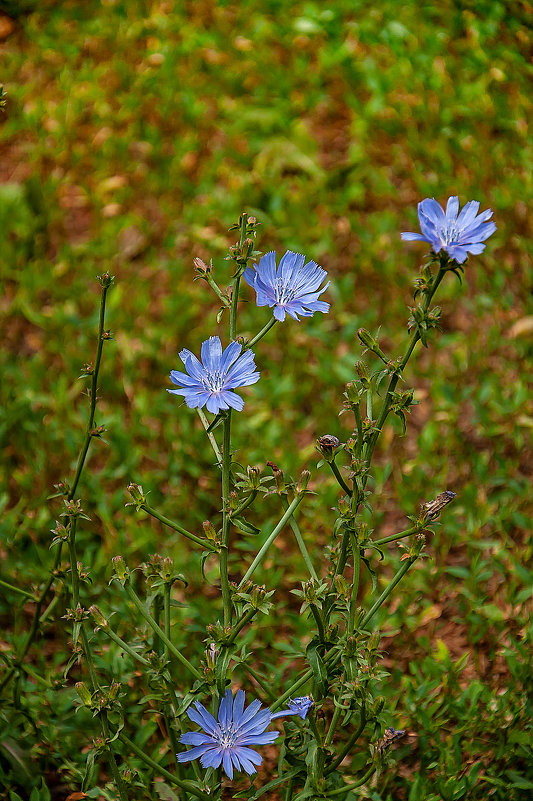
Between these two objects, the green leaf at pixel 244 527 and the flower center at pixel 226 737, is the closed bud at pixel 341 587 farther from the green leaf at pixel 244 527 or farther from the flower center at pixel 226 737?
the flower center at pixel 226 737

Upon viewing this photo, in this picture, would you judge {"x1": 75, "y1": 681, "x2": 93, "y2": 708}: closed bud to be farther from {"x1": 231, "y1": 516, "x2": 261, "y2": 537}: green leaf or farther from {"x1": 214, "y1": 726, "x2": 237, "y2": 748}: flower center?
{"x1": 231, "y1": 516, "x2": 261, "y2": 537}: green leaf

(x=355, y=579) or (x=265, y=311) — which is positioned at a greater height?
(x=265, y=311)

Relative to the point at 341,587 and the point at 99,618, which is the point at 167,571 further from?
the point at 341,587

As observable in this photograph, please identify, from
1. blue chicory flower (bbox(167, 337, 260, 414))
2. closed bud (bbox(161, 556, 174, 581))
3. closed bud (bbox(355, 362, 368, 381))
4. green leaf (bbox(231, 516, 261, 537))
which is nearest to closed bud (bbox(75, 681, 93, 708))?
closed bud (bbox(161, 556, 174, 581))

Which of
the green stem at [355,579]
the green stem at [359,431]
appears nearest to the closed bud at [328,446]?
the green stem at [359,431]

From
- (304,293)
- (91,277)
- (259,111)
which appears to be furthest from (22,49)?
(304,293)

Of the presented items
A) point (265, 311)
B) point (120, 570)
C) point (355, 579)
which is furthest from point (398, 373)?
point (265, 311)
